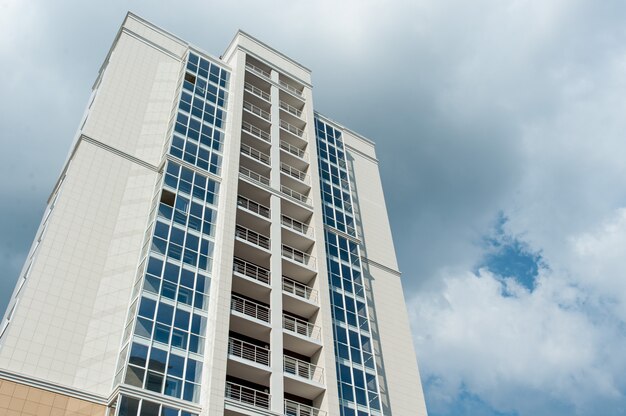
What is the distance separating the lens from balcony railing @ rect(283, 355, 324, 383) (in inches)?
1289

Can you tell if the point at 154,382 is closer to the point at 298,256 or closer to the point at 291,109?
the point at 298,256

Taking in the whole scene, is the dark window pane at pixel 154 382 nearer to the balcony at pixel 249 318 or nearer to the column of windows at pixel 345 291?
the balcony at pixel 249 318

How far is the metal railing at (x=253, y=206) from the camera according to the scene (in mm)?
39906

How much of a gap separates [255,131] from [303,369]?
20.7 metres

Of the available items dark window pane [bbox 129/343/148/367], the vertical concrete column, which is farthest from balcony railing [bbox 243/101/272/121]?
dark window pane [bbox 129/343/148/367]

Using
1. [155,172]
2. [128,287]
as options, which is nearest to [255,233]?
[155,172]

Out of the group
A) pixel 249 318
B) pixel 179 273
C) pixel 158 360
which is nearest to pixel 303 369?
pixel 249 318

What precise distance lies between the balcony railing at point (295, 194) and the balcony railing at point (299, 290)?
7.60m

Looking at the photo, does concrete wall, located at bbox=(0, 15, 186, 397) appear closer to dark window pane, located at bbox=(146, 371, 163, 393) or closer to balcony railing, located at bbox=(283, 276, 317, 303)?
dark window pane, located at bbox=(146, 371, 163, 393)

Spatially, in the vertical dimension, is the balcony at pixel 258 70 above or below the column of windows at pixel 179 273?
above

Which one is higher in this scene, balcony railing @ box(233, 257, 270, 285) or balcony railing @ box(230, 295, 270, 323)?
balcony railing @ box(233, 257, 270, 285)

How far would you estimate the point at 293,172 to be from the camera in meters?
46.3

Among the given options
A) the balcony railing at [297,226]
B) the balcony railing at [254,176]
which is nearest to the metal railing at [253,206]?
the balcony railing at [297,226]

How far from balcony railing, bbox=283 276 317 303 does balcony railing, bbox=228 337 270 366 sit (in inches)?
194
